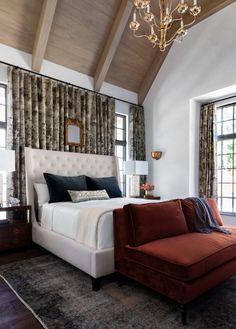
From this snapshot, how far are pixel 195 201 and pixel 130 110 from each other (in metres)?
3.48

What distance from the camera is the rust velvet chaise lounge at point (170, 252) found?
1.82m

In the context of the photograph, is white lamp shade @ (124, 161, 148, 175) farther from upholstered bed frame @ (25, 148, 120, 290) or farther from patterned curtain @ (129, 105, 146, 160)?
patterned curtain @ (129, 105, 146, 160)

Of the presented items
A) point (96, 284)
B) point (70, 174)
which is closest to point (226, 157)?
point (70, 174)

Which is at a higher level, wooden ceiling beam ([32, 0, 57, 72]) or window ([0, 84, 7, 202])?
wooden ceiling beam ([32, 0, 57, 72])

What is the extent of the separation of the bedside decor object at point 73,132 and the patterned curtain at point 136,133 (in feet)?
4.69

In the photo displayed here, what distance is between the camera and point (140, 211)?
2305 mm

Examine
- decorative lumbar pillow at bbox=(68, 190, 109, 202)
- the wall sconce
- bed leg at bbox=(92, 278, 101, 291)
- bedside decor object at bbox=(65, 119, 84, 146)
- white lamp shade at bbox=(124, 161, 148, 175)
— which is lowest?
bed leg at bbox=(92, 278, 101, 291)

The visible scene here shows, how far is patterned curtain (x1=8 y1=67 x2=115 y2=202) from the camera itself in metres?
3.90

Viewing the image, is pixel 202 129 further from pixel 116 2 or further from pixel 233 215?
pixel 116 2

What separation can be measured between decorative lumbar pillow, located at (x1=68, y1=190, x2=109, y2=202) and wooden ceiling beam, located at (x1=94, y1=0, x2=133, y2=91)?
8.13 ft

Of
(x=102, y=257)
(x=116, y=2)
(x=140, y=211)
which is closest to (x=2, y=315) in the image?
(x=102, y=257)

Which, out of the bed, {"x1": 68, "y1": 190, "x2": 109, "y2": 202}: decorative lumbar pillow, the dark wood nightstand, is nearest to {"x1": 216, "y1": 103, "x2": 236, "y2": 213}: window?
the bed

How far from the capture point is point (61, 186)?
367cm

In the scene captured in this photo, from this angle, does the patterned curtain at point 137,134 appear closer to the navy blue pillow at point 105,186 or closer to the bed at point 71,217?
the bed at point 71,217
